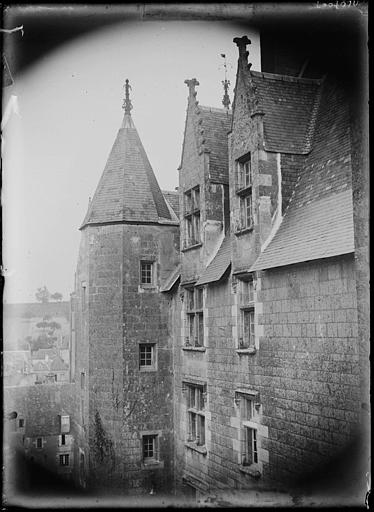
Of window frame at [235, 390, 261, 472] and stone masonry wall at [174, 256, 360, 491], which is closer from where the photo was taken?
stone masonry wall at [174, 256, 360, 491]

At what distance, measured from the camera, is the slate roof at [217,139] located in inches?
583

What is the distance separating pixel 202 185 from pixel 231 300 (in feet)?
11.6

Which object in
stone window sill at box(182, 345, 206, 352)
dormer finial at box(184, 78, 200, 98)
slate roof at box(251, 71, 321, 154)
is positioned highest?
dormer finial at box(184, 78, 200, 98)

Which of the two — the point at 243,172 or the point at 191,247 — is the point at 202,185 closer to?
the point at 191,247

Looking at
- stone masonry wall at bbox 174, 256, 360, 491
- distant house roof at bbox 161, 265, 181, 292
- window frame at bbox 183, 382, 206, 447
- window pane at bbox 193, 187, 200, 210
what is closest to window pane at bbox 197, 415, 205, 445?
window frame at bbox 183, 382, 206, 447

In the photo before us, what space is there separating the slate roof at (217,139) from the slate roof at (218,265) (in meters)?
1.86

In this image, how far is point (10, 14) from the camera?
21.1 ft

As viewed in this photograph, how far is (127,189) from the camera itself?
17.0 m

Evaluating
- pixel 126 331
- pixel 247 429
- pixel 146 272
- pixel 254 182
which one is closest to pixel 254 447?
pixel 247 429

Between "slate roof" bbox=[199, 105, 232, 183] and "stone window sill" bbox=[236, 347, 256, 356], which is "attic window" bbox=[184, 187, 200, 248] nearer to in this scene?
"slate roof" bbox=[199, 105, 232, 183]

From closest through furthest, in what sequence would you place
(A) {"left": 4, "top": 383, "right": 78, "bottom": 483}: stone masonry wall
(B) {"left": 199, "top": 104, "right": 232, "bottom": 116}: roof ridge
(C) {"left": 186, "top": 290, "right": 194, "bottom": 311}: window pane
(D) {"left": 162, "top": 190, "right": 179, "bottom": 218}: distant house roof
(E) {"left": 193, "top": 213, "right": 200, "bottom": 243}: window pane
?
1. (A) {"left": 4, "top": 383, "right": 78, "bottom": 483}: stone masonry wall
2. (E) {"left": 193, "top": 213, "right": 200, "bottom": 243}: window pane
3. (C) {"left": 186, "top": 290, "right": 194, "bottom": 311}: window pane
4. (B) {"left": 199, "top": 104, "right": 232, "bottom": 116}: roof ridge
5. (D) {"left": 162, "top": 190, "right": 179, "bottom": 218}: distant house roof

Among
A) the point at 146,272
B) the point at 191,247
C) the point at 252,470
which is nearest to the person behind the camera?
the point at 252,470

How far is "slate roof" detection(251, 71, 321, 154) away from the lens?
12.1 metres

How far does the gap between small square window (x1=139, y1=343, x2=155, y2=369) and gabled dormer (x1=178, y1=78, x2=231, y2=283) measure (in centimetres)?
243
